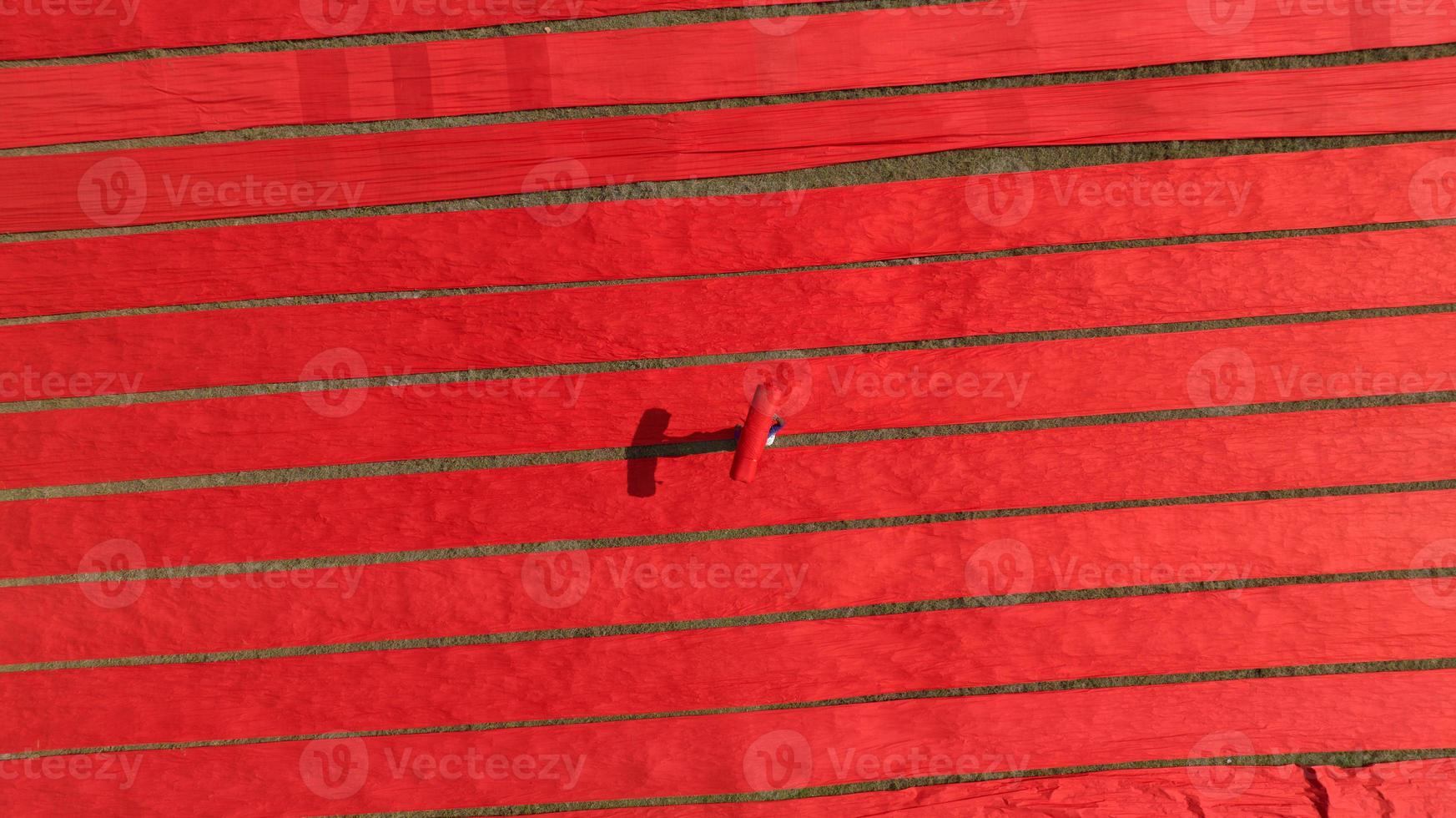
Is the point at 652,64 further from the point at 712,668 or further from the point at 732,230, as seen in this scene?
the point at 712,668

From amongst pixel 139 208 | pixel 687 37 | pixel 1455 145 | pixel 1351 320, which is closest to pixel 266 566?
pixel 139 208

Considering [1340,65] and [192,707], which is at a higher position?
A: [1340,65]

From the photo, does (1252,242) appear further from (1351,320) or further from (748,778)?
(748,778)

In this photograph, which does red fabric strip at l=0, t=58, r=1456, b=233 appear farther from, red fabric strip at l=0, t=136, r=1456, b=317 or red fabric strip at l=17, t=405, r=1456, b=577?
red fabric strip at l=17, t=405, r=1456, b=577

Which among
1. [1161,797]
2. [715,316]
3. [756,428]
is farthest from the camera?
[715,316]

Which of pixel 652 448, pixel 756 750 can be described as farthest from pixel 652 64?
pixel 756 750

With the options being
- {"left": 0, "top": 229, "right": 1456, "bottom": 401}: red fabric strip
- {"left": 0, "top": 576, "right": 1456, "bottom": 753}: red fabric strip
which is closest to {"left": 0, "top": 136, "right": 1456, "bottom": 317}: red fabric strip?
{"left": 0, "top": 229, "right": 1456, "bottom": 401}: red fabric strip

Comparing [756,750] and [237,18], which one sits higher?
[237,18]
